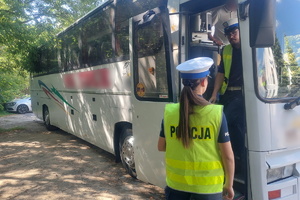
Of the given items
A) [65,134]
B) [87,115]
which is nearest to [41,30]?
[65,134]

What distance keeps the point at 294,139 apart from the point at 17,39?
9683 mm

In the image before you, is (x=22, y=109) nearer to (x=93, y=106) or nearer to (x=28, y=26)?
(x=28, y=26)

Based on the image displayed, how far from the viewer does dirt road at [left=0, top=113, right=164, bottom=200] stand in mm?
4805

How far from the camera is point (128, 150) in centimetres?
544

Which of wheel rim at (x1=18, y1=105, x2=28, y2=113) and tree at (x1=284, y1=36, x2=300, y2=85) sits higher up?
tree at (x1=284, y1=36, x2=300, y2=85)

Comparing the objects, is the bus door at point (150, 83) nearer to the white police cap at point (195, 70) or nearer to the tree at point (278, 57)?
the tree at point (278, 57)

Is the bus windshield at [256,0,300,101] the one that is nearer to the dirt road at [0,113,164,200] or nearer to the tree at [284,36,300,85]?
the tree at [284,36,300,85]

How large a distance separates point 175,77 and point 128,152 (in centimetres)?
229

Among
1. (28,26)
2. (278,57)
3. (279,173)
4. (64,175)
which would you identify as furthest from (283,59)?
(28,26)

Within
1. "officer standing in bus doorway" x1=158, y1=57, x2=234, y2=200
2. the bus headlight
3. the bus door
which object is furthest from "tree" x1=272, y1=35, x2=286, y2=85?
"officer standing in bus doorway" x1=158, y1=57, x2=234, y2=200

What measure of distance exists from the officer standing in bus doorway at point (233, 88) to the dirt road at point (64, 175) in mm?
1895

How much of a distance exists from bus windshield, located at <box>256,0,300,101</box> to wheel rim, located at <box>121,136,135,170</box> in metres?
2.89

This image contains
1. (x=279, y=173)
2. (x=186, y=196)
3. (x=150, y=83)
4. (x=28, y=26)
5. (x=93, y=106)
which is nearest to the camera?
(x=186, y=196)

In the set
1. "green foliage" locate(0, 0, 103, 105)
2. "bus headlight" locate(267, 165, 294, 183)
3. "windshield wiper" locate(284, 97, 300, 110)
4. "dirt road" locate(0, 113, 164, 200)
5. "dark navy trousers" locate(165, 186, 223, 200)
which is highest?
"green foliage" locate(0, 0, 103, 105)
